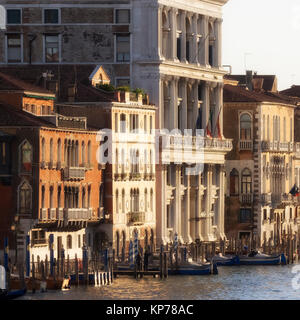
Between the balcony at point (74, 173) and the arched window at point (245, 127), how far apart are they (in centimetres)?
2849

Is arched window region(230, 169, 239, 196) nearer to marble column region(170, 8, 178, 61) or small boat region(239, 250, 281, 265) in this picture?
marble column region(170, 8, 178, 61)

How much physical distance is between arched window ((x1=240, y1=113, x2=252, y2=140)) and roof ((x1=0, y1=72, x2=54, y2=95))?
25.9 meters

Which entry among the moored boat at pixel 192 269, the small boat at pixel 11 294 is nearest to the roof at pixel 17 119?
the moored boat at pixel 192 269

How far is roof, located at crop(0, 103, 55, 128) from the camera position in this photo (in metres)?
119

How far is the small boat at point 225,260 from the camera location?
134125mm

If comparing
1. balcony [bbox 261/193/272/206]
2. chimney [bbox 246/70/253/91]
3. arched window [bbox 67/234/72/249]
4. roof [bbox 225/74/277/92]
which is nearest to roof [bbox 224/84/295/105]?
balcony [bbox 261/193/272/206]

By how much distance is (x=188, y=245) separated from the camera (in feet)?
455

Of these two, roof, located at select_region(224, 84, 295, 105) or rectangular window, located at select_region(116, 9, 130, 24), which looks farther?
roof, located at select_region(224, 84, 295, 105)

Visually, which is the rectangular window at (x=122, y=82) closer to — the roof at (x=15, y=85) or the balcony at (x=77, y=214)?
the roof at (x=15, y=85)

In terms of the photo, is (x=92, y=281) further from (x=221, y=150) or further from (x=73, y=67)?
(x=221, y=150)

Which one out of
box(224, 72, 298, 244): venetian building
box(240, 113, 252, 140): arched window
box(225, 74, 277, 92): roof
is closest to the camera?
box(224, 72, 298, 244): venetian building

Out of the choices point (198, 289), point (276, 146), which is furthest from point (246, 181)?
point (198, 289)

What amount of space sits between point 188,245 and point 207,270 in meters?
12.5
